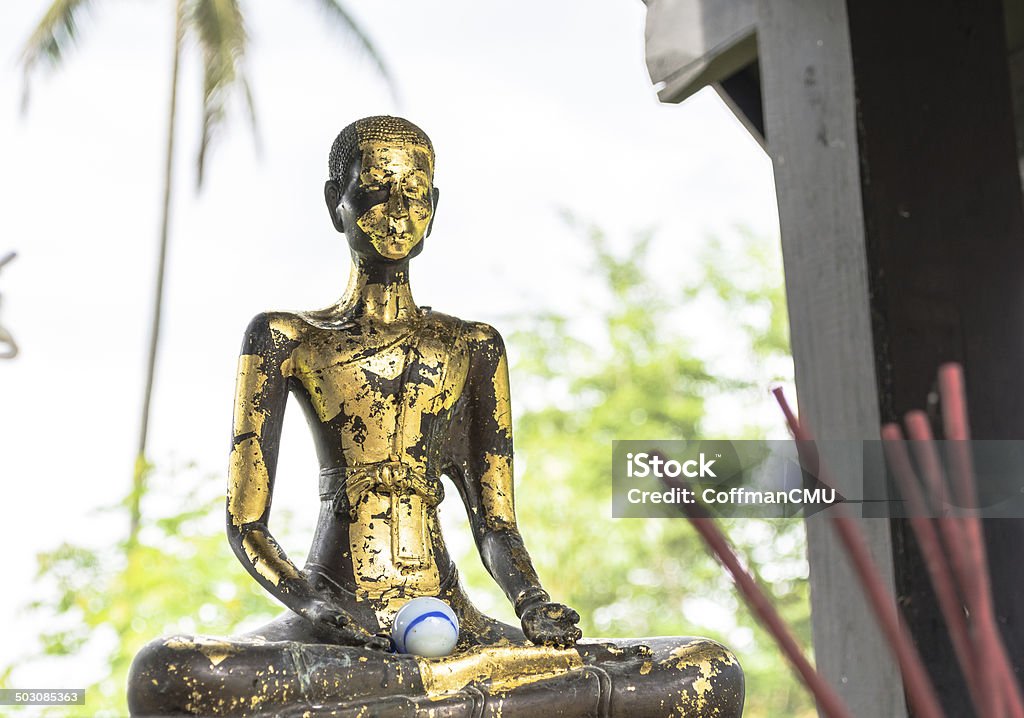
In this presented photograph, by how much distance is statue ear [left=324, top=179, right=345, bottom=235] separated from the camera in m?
1.85

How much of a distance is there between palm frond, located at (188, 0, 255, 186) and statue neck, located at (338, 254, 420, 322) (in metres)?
4.95

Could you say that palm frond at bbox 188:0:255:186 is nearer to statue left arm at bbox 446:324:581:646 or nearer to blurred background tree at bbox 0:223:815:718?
blurred background tree at bbox 0:223:815:718

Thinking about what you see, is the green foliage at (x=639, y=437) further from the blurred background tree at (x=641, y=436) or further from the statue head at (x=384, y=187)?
the statue head at (x=384, y=187)

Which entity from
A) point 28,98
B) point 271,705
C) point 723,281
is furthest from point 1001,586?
point 723,281

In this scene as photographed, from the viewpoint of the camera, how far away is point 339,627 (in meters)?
1.51

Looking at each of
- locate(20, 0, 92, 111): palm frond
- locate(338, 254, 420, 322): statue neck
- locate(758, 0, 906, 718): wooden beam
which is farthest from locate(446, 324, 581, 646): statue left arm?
locate(20, 0, 92, 111): palm frond

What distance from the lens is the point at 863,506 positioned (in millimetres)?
1563

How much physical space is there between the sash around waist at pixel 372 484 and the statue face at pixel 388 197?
1.00 ft

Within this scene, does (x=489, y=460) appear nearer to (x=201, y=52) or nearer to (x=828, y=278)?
(x=828, y=278)

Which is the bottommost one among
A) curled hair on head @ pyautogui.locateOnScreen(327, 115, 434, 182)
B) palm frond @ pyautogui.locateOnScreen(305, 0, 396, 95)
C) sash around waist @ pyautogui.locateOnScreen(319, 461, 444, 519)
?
sash around waist @ pyautogui.locateOnScreen(319, 461, 444, 519)

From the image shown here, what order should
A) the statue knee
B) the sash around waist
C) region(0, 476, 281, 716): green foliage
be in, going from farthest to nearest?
region(0, 476, 281, 716): green foliage < the sash around waist < the statue knee

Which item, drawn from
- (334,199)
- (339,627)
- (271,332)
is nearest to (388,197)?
(334,199)

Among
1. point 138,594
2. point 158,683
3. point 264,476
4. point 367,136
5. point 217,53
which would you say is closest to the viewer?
point 158,683

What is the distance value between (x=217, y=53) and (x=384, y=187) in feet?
17.3
